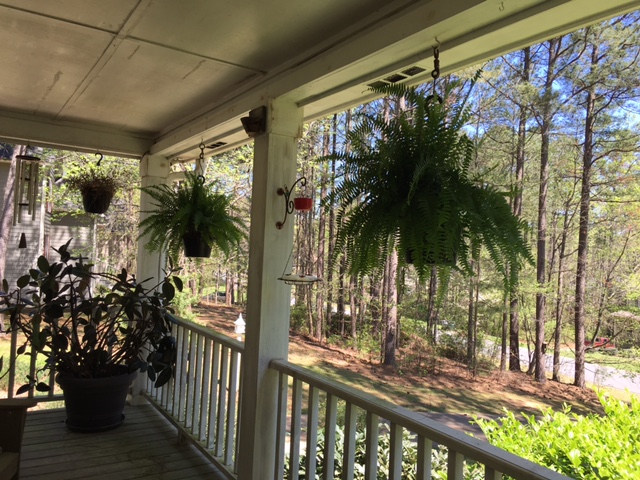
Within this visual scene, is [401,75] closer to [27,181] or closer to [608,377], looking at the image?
[27,181]

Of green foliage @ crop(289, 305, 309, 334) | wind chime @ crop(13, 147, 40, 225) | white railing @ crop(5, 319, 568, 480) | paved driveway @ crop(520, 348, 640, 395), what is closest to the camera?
white railing @ crop(5, 319, 568, 480)

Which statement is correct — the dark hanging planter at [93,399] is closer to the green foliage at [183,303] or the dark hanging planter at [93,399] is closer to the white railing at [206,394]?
the white railing at [206,394]

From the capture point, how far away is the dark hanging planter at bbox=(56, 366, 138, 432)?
9.85 feet

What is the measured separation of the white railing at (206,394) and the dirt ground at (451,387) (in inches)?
221

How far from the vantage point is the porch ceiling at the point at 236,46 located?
1.37 metres

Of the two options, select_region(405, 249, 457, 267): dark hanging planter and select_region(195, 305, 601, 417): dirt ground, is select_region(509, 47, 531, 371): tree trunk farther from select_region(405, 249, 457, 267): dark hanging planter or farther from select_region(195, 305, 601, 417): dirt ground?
select_region(405, 249, 457, 267): dark hanging planter

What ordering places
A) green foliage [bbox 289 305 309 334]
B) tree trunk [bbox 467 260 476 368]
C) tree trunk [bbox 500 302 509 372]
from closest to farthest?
tree trunk [bbox 500 302 509 372] → tree trunk [bbox 467 260 476 368] → green foliage [bbox 289 305 309 334]

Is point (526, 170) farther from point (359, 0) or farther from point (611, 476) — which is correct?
Answer: point (359, 0)

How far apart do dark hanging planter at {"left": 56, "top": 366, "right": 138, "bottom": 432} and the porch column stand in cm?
134

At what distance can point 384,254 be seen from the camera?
1388 mm

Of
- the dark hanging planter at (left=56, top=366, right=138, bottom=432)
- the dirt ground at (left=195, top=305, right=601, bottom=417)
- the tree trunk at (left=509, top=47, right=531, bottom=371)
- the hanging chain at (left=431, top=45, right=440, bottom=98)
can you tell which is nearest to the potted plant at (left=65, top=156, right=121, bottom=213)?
the dark hanging planter at (left=56, top=366, right=138, bottom=432)

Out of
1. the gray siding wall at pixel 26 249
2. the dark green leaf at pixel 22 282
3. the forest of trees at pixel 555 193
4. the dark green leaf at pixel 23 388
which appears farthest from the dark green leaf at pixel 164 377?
the gray siding wall at pixel 26 249

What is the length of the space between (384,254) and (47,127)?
305 centimetres

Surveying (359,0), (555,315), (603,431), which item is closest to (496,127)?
(555,315)
